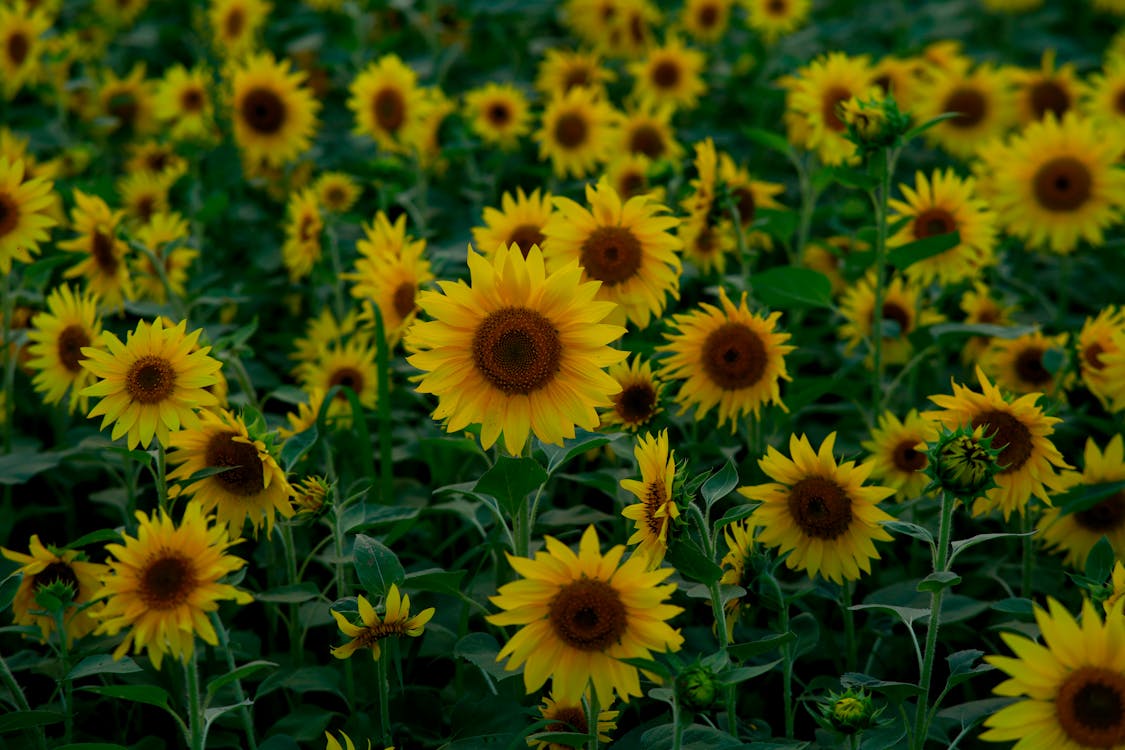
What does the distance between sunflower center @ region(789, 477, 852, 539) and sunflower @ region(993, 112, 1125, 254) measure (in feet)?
6.95

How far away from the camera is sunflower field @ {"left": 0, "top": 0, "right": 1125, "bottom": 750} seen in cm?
217

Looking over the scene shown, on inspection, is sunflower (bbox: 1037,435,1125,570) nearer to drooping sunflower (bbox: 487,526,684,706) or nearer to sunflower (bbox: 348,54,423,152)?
drooping sunflower (bbox: 487,526,684,706)

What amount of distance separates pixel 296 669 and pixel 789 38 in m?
4.81

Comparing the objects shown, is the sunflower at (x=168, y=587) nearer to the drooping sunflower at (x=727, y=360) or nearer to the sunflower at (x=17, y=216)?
the drooping sunflower at (x=727, y=360)

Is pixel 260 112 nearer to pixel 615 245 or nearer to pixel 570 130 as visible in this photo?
pixel 570 130

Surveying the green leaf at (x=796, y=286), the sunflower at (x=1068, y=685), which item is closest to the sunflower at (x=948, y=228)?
the green leaf at (x=796, y=286)

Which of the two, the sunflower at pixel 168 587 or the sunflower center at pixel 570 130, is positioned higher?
the sunflower center at pixel 570 130

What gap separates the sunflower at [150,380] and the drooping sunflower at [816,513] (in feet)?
3.94

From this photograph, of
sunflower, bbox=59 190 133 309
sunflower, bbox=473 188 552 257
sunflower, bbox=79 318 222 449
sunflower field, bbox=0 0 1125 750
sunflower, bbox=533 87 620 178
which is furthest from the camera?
sunflower, bbox=533 87 620 178

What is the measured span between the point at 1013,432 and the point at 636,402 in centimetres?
87

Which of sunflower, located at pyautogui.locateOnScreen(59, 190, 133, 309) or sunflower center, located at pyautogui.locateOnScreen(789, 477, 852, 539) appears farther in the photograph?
sunflower, located at pyautogui.locateOnScreen(59, 190, 133, 309)

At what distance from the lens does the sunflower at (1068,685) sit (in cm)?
182

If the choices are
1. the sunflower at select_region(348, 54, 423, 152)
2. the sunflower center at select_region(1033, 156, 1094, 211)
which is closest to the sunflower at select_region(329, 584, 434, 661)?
the sunflower at select_region(348, 54, 423, 152)

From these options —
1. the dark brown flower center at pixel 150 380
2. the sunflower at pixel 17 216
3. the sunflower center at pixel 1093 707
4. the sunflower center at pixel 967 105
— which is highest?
the sunflower center at pixel 967 105
